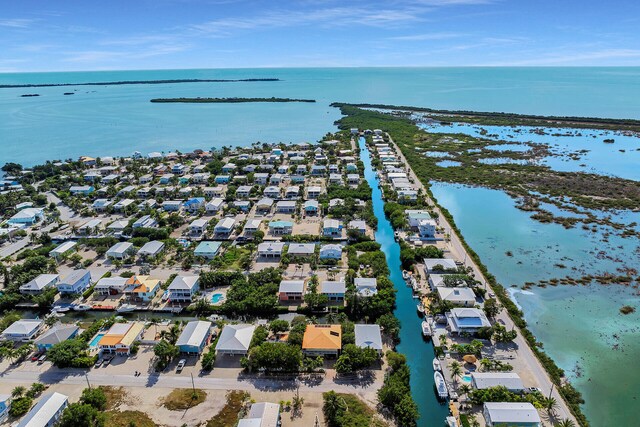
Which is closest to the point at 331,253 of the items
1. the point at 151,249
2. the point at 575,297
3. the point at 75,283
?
the point at 151,249

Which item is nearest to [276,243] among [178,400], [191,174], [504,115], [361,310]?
[361,310]

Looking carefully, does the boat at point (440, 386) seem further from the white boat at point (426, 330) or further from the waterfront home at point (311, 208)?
the waterfront home at point (311, 208)

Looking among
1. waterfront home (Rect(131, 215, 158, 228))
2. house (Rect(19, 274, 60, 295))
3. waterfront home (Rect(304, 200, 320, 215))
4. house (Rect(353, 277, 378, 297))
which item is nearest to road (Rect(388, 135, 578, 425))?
house (Rect(353, 277, 378, 297))

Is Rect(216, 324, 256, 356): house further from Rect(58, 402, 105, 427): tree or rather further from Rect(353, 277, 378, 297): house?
Rect(353, 277, 378, 297): house

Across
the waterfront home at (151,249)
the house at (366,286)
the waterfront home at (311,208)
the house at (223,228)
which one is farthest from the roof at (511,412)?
the waterfront home at (311,208)

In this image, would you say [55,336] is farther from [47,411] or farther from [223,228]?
[223,228]

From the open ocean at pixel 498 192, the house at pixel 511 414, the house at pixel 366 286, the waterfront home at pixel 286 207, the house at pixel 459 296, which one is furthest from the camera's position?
the waterfront home at pixel 286 207
